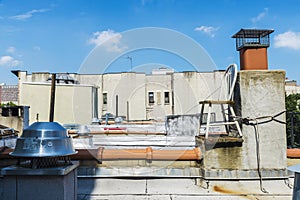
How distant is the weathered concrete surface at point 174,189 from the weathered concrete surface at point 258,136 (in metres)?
0.11

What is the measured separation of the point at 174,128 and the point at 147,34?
3.77 meters

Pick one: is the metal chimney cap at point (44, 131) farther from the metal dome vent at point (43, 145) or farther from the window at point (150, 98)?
the window at point (150, 98)

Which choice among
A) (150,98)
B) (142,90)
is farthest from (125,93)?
(150,98)

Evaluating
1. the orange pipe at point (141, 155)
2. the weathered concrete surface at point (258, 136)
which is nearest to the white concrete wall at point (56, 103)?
the orange pipe at point (141, 155)

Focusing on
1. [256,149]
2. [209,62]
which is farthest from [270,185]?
[209,62]

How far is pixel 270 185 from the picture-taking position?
266 centimetres

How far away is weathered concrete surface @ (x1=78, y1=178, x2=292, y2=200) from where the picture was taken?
2480 millimetres

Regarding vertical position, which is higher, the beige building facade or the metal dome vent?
the beige building facade

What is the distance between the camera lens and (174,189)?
2611 millimetres

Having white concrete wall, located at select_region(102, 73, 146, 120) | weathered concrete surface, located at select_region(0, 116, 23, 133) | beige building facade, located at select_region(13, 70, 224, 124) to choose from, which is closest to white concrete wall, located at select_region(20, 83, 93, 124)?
beige building facade, located at select_region(13, 70, 224, 124)

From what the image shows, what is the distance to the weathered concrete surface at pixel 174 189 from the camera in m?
2.48

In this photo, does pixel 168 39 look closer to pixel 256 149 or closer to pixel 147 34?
pixel 147 34

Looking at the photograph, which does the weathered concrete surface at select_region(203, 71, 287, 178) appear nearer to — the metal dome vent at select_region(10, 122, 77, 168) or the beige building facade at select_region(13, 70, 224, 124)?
the metal dome vent at select_region(10, 122, 77, 168)

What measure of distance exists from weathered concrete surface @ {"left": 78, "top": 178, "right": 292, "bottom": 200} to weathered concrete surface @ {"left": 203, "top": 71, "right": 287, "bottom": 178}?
0.37 feet
